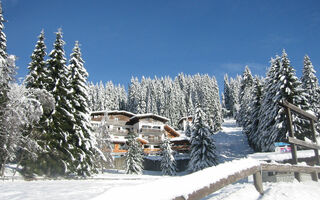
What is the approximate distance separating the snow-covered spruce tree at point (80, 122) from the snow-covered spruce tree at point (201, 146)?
60.6ft

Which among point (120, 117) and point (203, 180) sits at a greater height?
point (120, 117)

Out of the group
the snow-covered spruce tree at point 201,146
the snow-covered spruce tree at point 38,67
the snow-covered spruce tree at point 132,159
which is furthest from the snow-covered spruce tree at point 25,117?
the snow-covered spruce tree at point 201,146

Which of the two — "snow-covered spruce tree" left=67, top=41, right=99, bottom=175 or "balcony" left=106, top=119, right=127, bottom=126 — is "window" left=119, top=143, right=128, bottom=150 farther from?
"snow-covered spruce tree" left=67, top=41, right=99, bottom=175

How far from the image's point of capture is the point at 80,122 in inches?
1002

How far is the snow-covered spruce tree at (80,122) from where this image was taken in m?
23.4

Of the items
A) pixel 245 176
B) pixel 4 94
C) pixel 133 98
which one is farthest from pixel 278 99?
pixel 133 98

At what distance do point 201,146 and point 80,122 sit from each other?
69.5 ft

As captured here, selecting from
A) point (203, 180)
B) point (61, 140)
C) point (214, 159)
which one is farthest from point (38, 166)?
point (214, 159)

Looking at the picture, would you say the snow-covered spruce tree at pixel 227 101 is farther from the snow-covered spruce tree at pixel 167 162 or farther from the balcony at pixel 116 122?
the snow-covered spruce tree at pixel 167 162

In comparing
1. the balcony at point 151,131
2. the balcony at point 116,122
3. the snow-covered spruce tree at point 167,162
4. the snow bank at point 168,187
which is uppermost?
the balcony at point 116,122

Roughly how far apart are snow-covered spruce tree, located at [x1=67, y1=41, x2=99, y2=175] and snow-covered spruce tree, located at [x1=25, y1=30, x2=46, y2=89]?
288 cm

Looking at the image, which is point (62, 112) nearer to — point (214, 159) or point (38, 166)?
point (38, 166)

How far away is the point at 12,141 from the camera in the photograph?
18344 mm

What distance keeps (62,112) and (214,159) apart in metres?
24.8
